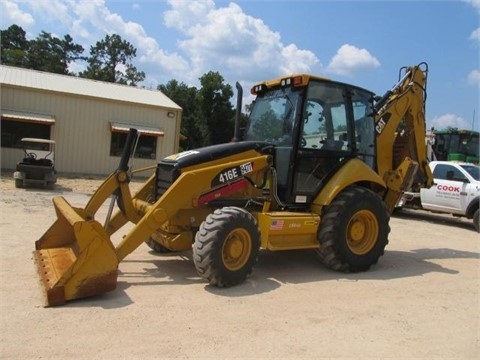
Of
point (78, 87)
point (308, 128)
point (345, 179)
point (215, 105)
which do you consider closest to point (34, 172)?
point (78, 87)

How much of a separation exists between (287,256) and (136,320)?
3607 millimetres

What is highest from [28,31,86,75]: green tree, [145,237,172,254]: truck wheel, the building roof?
[28,31,86,75]: green tree

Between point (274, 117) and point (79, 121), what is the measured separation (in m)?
16.1

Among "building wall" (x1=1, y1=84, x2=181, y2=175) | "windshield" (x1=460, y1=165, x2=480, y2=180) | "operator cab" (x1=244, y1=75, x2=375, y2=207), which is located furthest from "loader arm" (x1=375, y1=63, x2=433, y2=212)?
"building wall" (x1=1, y1=84, x2=181, y2=175)

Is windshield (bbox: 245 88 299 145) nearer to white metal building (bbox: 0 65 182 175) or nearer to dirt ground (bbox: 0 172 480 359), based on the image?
dirt ground (bbox: 0 172 480 359)

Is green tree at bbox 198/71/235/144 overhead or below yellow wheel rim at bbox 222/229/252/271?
overhead

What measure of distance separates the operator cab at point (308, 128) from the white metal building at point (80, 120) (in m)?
15.1

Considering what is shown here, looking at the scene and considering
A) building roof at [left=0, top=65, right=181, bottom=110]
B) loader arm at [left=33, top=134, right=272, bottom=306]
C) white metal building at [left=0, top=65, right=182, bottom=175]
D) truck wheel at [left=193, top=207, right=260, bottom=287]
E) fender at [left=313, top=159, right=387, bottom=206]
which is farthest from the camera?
building roof at [left=0, top=65, right=181, bottom=110]

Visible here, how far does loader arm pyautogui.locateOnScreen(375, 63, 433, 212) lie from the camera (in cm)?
796

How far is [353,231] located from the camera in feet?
22.9

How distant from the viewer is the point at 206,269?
5.53 metres

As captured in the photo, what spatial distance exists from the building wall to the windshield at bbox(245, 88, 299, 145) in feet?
50.2

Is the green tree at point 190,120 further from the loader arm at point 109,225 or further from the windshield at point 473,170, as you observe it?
the loader arm at point 109,225

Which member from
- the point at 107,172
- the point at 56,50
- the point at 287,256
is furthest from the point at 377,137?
the point at 56,50
